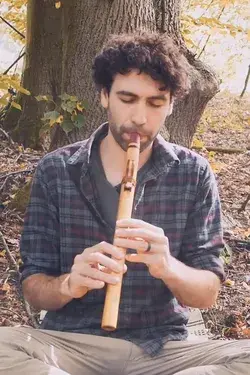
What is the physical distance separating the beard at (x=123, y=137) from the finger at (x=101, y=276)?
1.73ft

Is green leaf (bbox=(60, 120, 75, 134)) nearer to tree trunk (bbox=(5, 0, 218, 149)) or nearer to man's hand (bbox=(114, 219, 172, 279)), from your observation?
tree trunk (bbox=(5, 0, 218, 149))

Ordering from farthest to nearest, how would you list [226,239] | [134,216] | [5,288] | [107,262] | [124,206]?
1. [226,239]
2. [5,288]
3. [134,216]
4. [124,206]
5. [107,262]

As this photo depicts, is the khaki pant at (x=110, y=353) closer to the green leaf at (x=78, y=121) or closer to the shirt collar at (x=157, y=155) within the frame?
the shirt collar at (x=157, y=155)

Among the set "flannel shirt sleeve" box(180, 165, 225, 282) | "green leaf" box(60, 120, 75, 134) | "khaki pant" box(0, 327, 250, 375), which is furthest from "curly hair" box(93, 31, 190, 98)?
"green leaf" box(60, 120, 75, 134)

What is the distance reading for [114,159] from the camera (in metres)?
2.36

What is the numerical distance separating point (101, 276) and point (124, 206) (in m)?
0.25

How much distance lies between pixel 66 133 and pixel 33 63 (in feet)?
4.32

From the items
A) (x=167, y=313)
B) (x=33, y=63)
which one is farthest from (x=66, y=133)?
(x=167, y=313)

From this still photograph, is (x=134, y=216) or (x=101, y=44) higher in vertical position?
(x=101, y=44)

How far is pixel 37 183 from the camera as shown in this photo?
233 cm

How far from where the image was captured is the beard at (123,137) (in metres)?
2.23

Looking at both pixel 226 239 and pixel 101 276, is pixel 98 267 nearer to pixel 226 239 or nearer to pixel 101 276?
pixel 101 276

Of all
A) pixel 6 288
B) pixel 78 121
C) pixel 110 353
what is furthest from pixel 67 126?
pixel 110 353

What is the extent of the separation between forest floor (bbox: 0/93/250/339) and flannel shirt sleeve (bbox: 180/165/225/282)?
2.53ft
